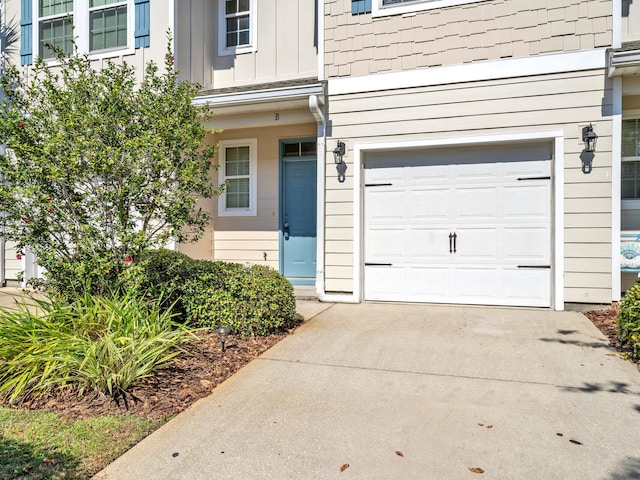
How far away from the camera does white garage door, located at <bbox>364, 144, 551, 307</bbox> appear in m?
5.77

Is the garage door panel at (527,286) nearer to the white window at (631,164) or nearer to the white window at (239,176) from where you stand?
the white window at (631,164)

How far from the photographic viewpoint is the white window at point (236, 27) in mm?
7773

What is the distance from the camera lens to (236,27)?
26.0 ft

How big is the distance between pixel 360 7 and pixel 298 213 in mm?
3359

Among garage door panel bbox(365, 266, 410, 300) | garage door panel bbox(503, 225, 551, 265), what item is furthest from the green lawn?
garage door panel bbox(503, 225, 551, 265)

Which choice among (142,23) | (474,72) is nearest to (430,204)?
(474,72)

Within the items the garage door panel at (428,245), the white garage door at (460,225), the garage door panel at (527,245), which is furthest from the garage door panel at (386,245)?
the garage door panel at (527,245)

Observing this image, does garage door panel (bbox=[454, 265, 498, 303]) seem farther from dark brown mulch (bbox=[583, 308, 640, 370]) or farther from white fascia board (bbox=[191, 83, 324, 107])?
white fascia board (bbox=[191, 83, 324, 107])

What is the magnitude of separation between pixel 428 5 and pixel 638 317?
4.69m

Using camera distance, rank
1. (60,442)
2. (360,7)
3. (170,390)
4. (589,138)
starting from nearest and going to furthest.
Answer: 1. (60,442)
2. (170,390)
3. (589,138)
4. (360,7)

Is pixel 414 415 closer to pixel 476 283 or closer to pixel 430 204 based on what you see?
pixel 476 283

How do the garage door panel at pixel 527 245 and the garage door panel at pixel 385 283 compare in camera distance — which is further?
the garage door panel at pixel 385 283

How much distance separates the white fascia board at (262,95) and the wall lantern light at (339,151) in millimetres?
789

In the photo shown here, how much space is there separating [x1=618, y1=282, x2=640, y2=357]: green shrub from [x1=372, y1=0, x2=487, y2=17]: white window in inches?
166
